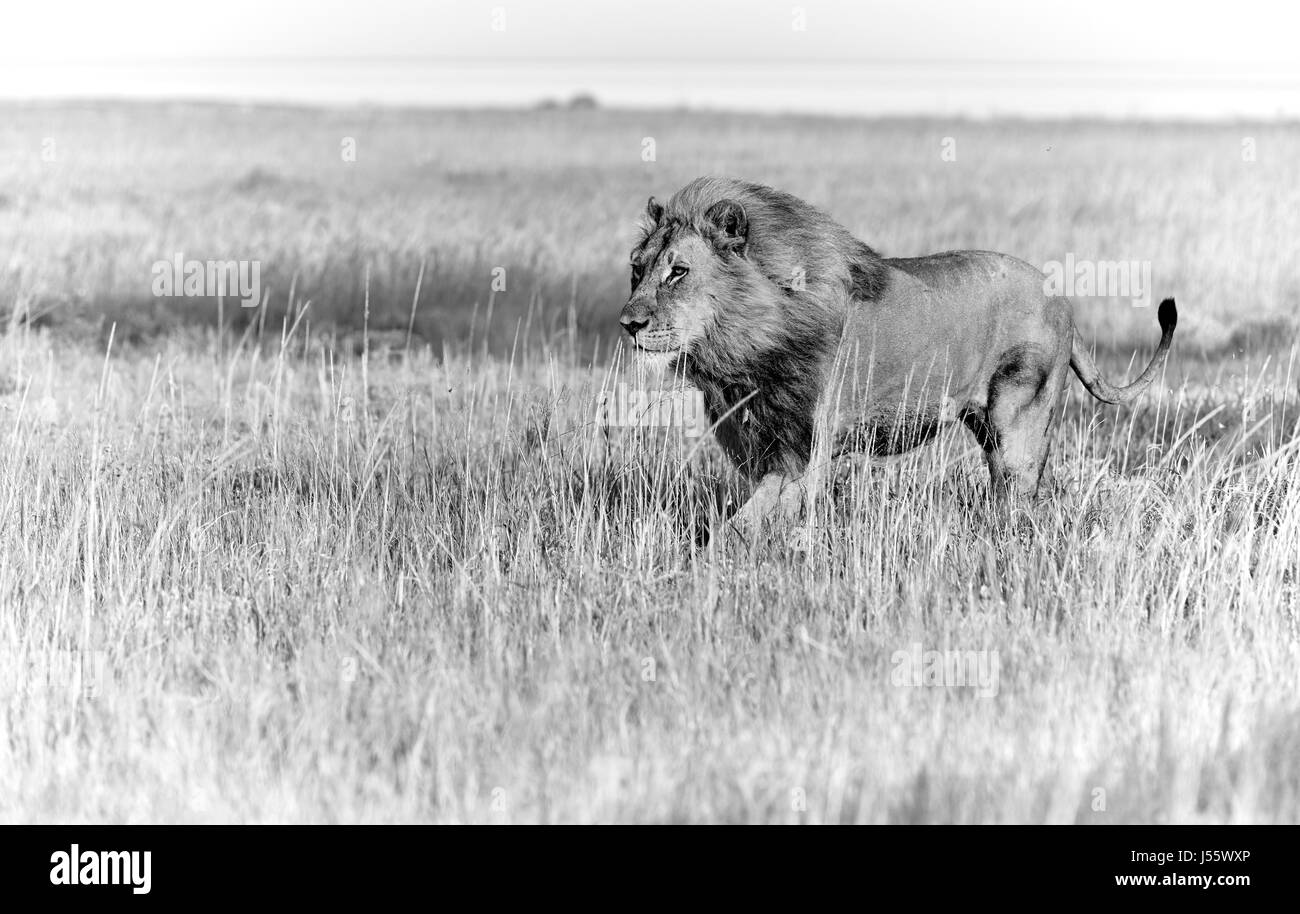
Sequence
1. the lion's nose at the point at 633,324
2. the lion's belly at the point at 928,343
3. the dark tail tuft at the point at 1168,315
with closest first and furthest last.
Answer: the lion's nose at the point at 633,324, the lion's belly at the point at 928,343, the dark tail tuft at the point at 1168,315

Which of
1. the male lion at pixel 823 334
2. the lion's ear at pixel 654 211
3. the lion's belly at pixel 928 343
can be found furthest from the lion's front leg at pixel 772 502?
the lion's ear at pixel 654 211

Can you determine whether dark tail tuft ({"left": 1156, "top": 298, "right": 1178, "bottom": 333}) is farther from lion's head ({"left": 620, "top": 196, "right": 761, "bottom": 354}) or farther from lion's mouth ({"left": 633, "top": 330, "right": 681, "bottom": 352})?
lion's mouth ({"left": 633, "top": 330, "right": 681, "bottom": 352})

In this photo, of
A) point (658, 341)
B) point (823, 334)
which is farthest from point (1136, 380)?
point (658, 341)

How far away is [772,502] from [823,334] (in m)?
0.78


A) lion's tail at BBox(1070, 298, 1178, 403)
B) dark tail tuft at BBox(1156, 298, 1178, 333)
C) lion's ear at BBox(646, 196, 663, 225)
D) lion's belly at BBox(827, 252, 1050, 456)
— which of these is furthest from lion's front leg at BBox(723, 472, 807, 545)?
dark tail tuft at BBox(1156, 298, 1178, 333)

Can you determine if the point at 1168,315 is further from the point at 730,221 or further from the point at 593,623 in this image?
the point at 593,623

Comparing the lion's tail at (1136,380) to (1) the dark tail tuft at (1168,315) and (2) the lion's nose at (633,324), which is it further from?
(2) the lion's nose at (633,324)

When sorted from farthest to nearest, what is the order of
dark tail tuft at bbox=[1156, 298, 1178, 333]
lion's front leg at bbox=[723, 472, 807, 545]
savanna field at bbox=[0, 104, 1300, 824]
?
dark tail tuft at bbox=[1156, 298, 1178, 333] → lion's front leg at bbox=[723, 472, 807, 545] → savanna field at bbox=[0, 104, 1300, 824]

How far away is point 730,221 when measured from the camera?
629 cm

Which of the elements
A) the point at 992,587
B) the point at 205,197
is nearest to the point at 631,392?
the point at 992,587

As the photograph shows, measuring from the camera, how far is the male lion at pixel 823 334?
20.7 ft

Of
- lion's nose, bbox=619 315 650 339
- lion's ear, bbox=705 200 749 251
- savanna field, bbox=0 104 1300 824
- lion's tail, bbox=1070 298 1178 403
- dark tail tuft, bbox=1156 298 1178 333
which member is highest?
lion's ear, bbox=705 200 749 251

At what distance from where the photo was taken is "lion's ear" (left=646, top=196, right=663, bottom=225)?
644 centimetres
